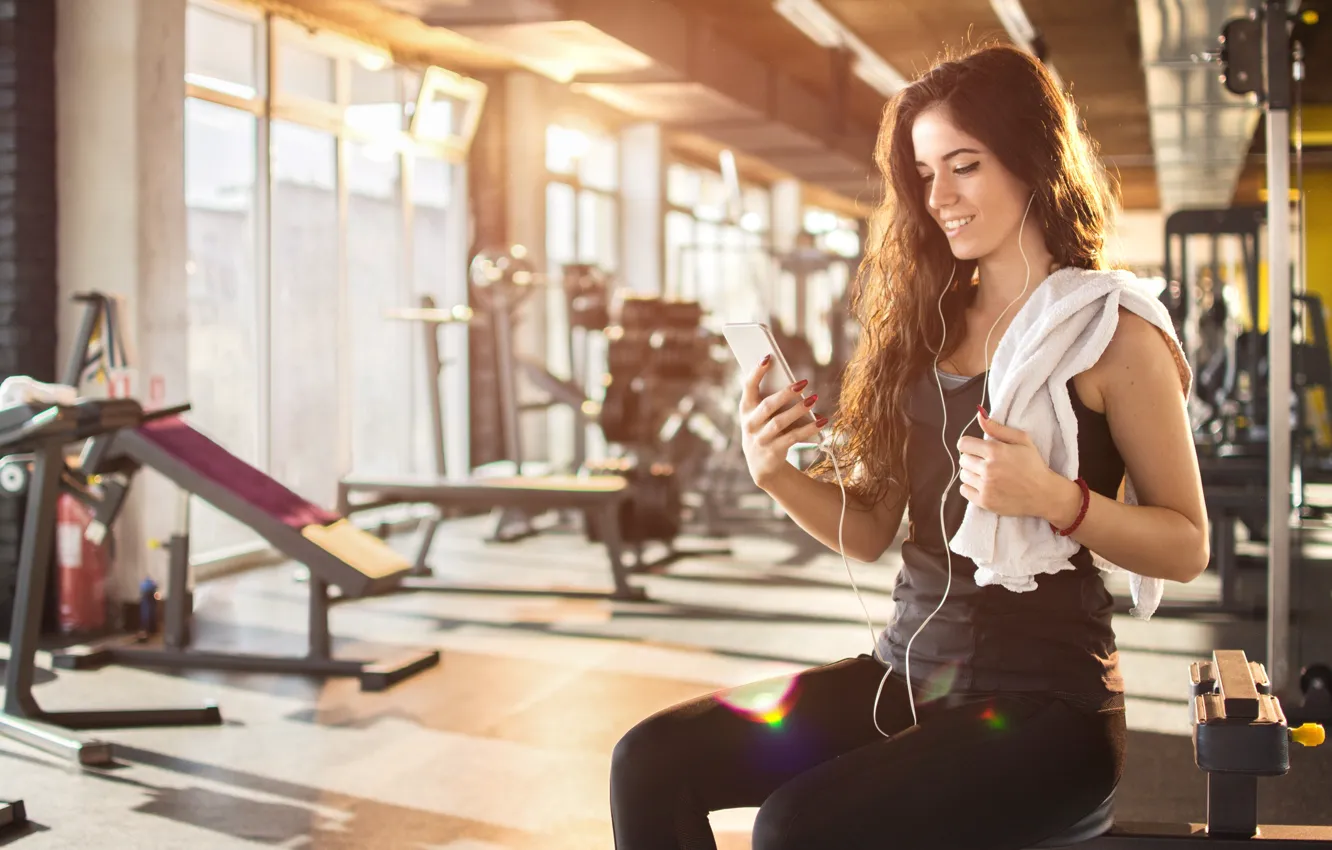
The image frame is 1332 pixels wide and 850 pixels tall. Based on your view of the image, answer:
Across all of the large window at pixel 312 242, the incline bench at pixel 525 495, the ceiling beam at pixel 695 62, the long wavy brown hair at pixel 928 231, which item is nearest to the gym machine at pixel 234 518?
the incline bench at pixel 525 495

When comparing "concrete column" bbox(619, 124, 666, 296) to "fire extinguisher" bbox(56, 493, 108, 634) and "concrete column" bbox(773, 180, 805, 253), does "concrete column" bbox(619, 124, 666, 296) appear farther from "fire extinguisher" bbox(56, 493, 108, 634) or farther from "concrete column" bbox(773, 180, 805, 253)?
"fire extinguisher" bbox(56, 493, 108, 634)

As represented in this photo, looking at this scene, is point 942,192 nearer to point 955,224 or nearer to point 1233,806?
point 955,224

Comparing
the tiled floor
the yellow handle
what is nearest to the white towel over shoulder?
the yellow handle

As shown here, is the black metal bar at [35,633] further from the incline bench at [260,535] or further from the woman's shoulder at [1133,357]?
the woman's shoulder at [1133,357]

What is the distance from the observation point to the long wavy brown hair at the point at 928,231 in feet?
4.67

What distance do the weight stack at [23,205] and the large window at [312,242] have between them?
651 mm

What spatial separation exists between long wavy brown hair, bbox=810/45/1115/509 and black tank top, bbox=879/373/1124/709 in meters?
0.11

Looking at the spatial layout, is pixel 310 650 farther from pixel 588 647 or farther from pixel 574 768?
pixel 574 768

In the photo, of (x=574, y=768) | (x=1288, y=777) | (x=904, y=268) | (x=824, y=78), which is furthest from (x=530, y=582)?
(x=824, y=78)

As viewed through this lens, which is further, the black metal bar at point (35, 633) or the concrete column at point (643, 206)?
the concrete column at point (643, 206)

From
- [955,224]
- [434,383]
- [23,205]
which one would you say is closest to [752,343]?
[955,224]

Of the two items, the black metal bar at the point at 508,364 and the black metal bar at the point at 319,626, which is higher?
the black metal bar at the point at 508,364

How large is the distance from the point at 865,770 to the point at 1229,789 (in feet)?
1.46

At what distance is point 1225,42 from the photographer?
3.31 m
